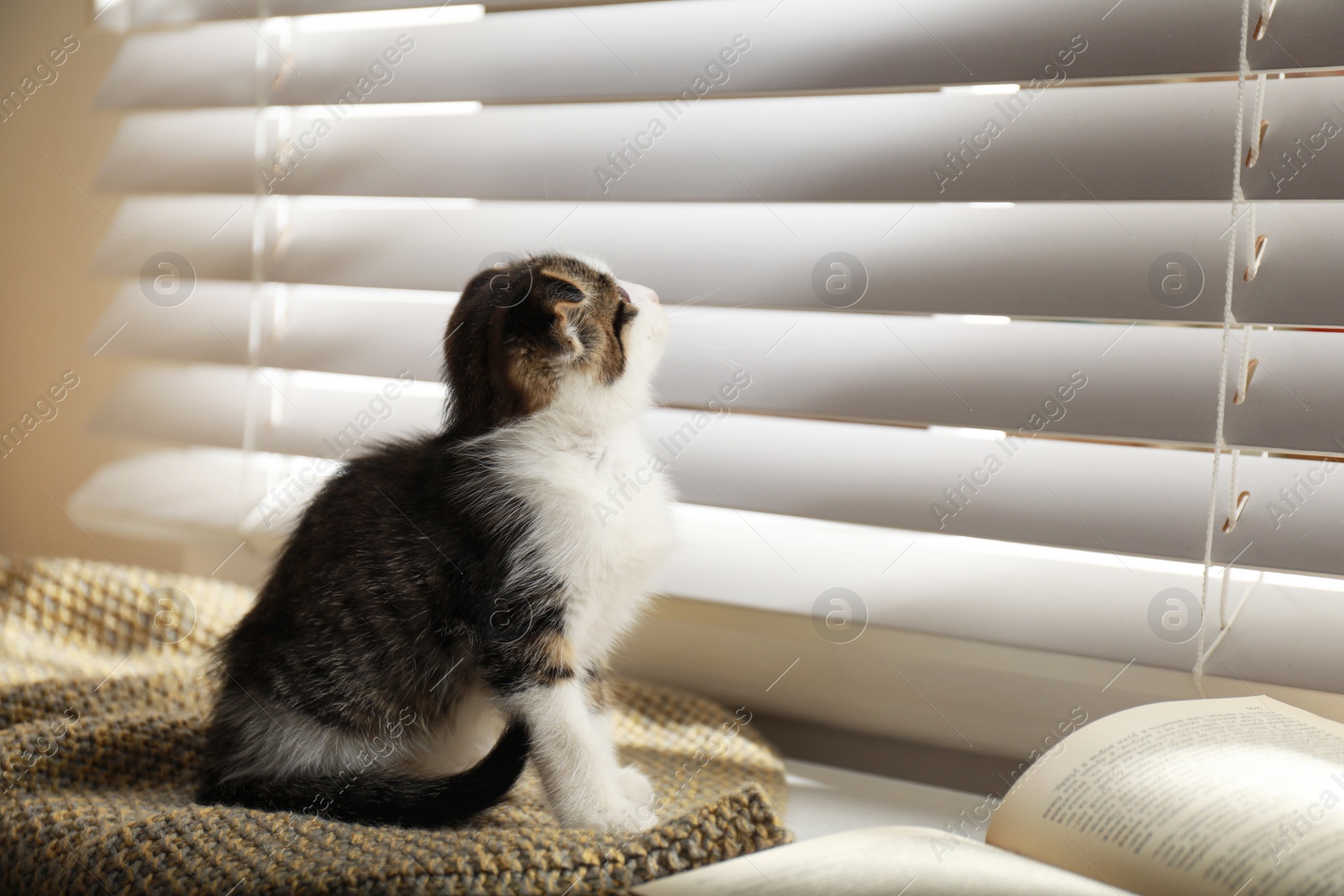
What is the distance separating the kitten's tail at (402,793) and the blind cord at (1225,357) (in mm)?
551

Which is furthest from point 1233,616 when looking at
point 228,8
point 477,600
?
point 228,8

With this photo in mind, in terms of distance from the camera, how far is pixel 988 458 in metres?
0.88

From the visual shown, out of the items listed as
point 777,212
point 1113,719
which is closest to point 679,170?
point 777,212

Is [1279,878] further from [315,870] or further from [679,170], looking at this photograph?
[679,170]

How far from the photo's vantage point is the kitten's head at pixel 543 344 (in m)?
0.73

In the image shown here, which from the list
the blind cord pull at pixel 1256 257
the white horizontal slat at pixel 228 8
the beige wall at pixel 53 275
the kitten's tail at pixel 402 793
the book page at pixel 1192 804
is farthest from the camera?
the beige wall at pixel 53 275

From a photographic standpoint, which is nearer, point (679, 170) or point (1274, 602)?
point (1274, 602)

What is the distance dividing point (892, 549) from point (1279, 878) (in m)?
0.48

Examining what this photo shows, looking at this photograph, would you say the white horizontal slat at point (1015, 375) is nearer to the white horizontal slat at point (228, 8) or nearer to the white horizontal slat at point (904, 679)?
the white horizontal slat at point (904, 679)

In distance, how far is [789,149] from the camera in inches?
36.3

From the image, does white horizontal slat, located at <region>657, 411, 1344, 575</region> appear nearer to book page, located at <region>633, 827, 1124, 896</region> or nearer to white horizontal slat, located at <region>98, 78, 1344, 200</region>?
white horizontal slat, located at <region>98, 78, 1344, 200</region>

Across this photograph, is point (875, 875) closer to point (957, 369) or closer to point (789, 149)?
point (957, 369)

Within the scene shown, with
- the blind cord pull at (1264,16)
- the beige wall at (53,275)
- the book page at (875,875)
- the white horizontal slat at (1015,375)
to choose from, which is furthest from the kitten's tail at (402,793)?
the blind cord pull at (1264,16)

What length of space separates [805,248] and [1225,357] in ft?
1.21
